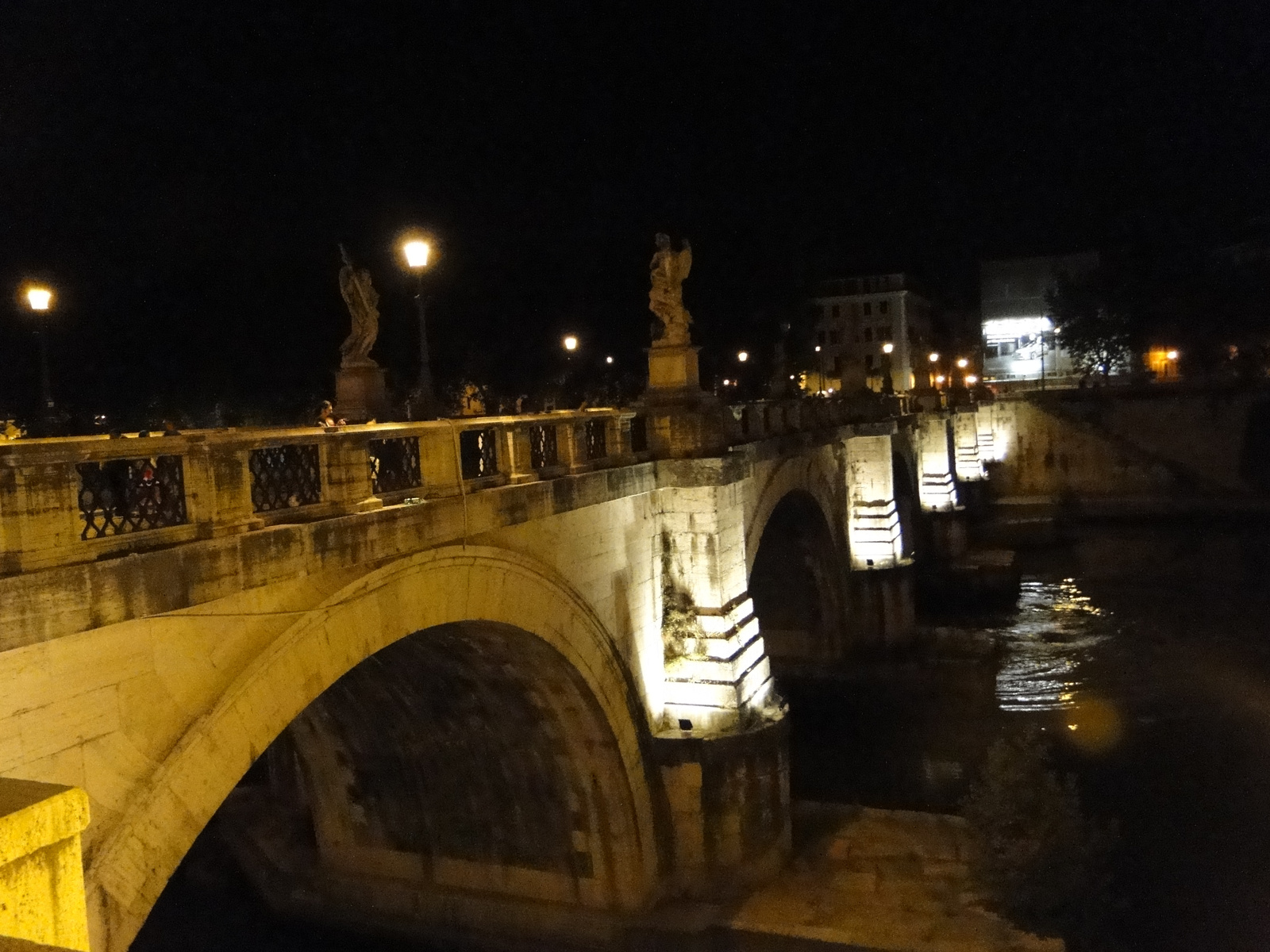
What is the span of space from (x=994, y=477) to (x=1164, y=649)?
92.5 feet

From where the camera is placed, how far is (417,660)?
12.1 meters

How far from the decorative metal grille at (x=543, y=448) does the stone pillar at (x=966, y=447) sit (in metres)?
39.0

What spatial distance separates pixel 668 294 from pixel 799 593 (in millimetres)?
13585

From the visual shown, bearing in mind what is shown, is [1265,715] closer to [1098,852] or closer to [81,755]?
[1098,852]

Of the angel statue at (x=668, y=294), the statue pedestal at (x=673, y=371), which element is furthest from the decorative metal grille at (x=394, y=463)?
the angel statue at (x=668, y=294)

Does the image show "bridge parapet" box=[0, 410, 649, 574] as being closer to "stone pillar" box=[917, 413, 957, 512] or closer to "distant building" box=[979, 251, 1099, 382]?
"stone pillar" box=[917, 413, 957, 512]

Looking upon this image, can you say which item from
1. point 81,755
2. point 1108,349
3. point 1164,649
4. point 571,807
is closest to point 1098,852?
point 571,807

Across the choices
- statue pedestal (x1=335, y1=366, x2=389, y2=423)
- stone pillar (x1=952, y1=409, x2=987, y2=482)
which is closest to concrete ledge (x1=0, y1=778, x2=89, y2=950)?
statue pedestal (x1=335, y1=366, x2=389, y2=423)

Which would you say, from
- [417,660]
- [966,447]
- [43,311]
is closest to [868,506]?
[417,660]

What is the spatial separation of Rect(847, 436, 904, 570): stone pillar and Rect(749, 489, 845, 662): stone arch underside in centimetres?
117

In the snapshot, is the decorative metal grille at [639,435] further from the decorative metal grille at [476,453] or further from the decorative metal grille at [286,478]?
the decorative metal grille at [286,478]

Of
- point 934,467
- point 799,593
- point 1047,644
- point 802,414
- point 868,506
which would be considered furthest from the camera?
point 934,467

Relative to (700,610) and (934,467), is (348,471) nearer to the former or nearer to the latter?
(700,610)

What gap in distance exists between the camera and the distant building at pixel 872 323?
75125mm
